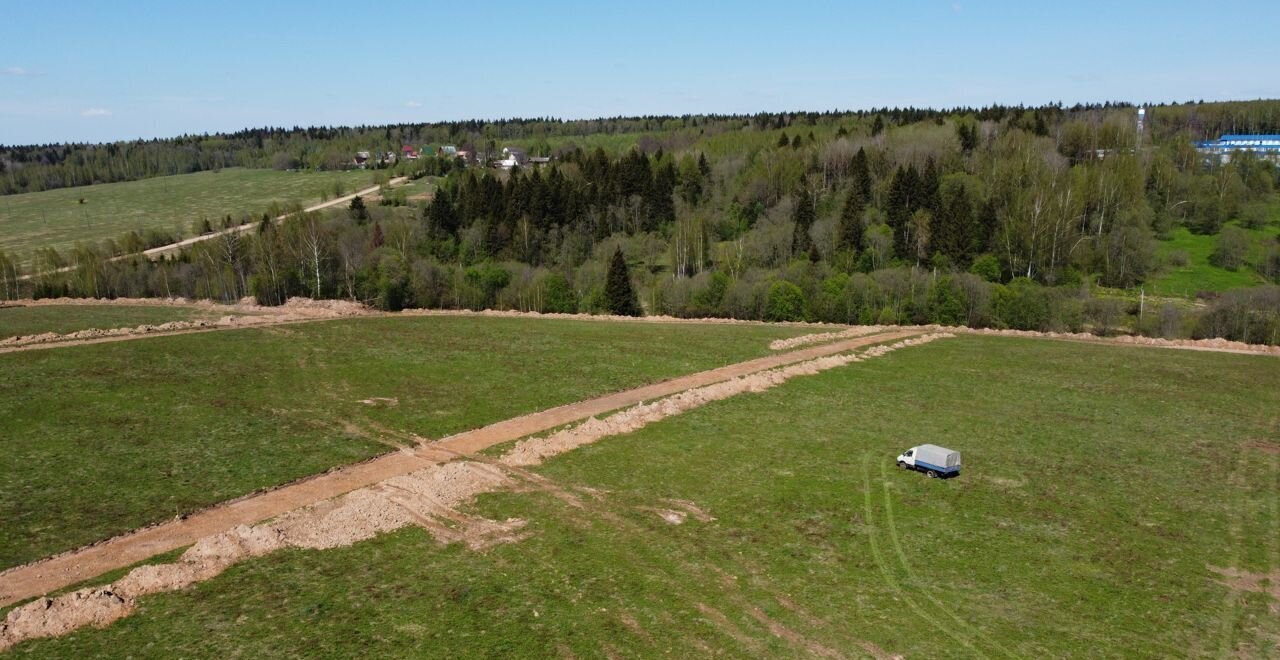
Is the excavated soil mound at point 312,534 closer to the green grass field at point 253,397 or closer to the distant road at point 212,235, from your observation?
the green grass field at point 253,397

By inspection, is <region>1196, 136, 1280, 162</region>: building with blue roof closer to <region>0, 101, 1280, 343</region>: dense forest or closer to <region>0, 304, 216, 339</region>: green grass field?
<region>0, 101, 1280, 343</region>: dense forest

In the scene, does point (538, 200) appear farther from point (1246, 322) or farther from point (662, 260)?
point (1246, 322)

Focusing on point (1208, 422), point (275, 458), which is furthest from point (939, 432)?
point (275, 458)

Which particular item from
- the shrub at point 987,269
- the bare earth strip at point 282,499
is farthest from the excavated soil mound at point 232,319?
the shrub at point 987,269

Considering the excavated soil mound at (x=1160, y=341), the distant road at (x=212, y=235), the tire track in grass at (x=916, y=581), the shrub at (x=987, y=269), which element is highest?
the distant road at (x=212, y=235)

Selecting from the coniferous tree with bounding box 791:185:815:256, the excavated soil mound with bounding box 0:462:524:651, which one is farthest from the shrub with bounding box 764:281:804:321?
the excavated soil mound with bounding box 0:462:524:651

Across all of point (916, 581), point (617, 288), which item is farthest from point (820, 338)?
point (916, 581)
